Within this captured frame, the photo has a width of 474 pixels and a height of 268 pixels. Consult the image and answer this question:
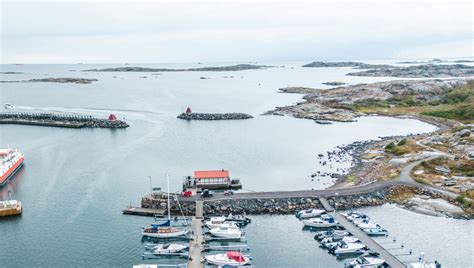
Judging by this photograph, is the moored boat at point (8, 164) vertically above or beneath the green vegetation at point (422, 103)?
beneath

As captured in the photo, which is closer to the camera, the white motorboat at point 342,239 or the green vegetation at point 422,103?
the white motorboat at point 342,239

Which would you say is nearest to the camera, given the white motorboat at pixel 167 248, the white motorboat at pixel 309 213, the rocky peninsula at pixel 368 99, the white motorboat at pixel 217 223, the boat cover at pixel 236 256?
the boat cover at pixel 236 256

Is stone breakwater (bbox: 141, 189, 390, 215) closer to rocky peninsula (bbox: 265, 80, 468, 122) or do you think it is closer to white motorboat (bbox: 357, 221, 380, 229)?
white motorboat (bbox: 357, 221, 380, 229)

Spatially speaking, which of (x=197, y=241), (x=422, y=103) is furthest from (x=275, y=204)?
(x=422, y=103)

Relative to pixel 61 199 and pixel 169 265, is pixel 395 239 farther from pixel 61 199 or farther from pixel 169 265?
pixel 61 199

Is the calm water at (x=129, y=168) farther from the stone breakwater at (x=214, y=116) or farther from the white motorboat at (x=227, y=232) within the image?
the stone breakwater at (x=214, y=116)

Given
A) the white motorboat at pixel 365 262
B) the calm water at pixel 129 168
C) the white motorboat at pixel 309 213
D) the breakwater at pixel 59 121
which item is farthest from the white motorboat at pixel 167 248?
the breakwater at pixel 59 121

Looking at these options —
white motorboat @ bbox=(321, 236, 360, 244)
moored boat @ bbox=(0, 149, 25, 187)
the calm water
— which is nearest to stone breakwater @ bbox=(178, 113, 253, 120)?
the calm water
